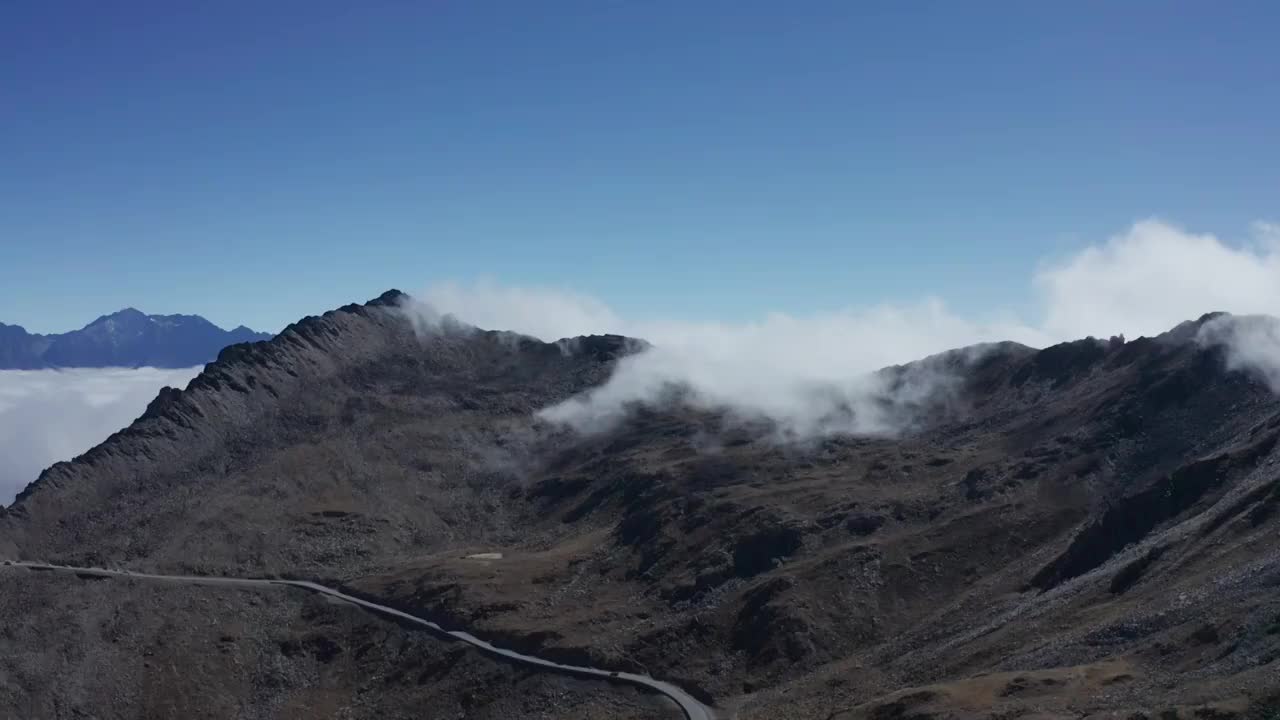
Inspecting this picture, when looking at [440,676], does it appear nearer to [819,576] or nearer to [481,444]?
[819,576]

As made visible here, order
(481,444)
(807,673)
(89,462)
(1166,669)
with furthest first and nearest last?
(481,444) < (89,462) < (807,673) < (1166,669)

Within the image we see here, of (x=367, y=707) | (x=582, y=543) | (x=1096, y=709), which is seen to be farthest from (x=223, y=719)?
(x=1096, y=709)

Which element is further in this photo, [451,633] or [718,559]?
[718,559]

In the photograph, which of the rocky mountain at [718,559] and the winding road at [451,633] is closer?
the rocky mountain at [718,559]

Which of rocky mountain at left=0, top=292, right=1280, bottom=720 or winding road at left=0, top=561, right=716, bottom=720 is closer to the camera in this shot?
rocky mountain at left=0, top=292, right=1280, bottom=720
